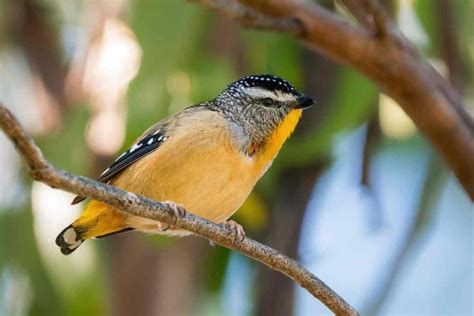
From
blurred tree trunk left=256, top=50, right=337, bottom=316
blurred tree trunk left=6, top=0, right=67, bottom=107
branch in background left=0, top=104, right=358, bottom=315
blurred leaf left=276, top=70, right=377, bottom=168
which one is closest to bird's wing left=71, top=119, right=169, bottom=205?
blurred leaf left=276, top=70, right=377, bottom=168

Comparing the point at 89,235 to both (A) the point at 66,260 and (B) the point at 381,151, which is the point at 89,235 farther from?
(B) the point at 381,151

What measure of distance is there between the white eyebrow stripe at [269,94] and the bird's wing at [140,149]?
0.43 metres

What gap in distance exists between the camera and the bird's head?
3650 mm

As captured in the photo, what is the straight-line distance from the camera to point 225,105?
3758 millimetres

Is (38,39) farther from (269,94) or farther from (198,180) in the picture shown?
(198,180)

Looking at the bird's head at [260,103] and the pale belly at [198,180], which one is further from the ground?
the bird's head at [260,103]

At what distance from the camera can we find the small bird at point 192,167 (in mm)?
3316

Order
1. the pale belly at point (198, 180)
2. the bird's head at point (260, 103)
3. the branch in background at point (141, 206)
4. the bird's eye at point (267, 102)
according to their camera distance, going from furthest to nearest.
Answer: the bird's eye at point (267, 102)
the bird's head at point (260, 103)
the pale belly at point (198, 180)
the branch in background at point (141, 206)

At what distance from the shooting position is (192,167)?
131 inches

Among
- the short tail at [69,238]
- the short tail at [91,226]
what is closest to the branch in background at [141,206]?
the short tail at [91,226]

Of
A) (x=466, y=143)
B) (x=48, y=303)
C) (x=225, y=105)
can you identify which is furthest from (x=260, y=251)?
(x=48, y=303)

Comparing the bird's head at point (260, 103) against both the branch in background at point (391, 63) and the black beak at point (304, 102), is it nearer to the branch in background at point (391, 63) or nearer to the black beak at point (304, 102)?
the black beak at point (304, 102)

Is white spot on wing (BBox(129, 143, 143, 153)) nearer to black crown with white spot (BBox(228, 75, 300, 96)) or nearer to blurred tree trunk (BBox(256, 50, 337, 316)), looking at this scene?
black crown with white spot (BBox(228, 75, 300, 96))

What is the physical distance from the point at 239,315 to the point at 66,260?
1.30 meters
